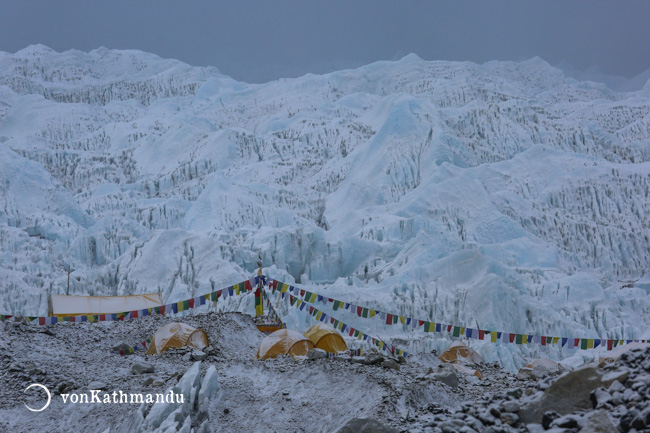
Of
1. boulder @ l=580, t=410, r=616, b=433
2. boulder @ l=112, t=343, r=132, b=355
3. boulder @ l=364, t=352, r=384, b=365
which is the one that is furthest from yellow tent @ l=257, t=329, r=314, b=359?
boulder @ l=580, t=410, r=616, b=433

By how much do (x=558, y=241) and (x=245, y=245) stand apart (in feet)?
63.2

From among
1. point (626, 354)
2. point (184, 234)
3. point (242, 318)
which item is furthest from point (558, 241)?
point (626, 354)

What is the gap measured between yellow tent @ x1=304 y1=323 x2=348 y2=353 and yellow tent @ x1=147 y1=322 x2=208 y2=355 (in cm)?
271

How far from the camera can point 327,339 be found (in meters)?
16.5

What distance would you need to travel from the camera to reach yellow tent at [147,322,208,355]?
15.6m

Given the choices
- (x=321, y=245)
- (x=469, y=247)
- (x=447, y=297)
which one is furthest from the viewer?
(x=321, y=245)

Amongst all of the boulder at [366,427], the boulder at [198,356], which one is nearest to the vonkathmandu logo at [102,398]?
the boulder at [198,356]

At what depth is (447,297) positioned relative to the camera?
29.0 metres

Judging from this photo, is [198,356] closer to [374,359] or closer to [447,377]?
[374,359]

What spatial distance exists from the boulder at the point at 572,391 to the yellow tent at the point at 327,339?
32.2ft

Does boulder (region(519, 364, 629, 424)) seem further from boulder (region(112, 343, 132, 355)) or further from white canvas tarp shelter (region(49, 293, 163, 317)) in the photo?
white canvas tarp shelter (region(49, 293, 163, 317))

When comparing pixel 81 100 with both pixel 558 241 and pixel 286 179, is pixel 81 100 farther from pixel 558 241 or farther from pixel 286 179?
pixel 558 241

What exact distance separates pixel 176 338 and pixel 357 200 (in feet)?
103

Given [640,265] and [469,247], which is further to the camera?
[640,265]
